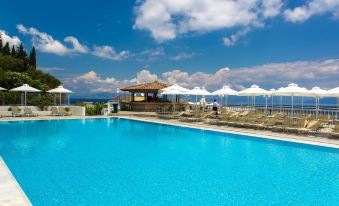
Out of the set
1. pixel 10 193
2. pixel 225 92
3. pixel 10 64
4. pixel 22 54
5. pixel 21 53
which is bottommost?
pixel 10 193

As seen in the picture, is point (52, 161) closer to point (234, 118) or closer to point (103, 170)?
point (103, 170)

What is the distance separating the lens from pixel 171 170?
26.0ft

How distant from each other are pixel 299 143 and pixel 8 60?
137 ft

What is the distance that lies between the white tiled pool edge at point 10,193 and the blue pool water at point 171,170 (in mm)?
283

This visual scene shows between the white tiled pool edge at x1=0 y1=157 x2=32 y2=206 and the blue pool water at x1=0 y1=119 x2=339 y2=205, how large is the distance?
11.2 inches

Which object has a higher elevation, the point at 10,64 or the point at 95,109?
the point at 10,64

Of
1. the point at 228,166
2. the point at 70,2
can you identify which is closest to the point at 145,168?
the point at 228,166

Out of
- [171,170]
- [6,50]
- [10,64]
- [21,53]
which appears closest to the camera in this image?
[171,170]

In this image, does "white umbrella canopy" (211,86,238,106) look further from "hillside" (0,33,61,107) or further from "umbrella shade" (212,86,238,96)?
"hillside" (0,33,61,107)

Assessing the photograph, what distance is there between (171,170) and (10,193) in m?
→ 3.77

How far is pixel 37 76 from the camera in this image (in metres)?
40.2

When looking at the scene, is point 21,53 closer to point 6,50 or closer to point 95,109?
point 6,50

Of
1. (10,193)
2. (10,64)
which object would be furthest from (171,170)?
(10,64)

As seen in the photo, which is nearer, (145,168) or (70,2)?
(145,168)
